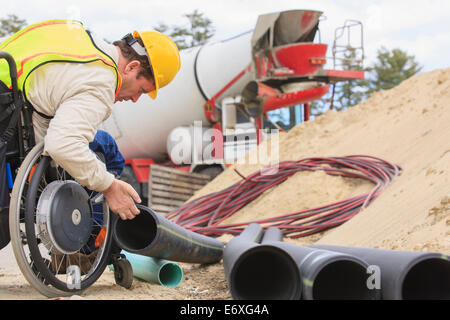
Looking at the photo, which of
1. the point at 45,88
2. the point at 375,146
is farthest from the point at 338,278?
the point at 375,146

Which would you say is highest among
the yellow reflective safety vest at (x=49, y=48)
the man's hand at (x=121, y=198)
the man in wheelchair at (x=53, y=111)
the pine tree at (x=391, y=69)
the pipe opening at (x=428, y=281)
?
the yellow reflective safety vest at (x=49, y=48)

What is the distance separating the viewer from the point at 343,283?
92.3 inches

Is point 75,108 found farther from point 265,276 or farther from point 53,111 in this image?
point 265,276

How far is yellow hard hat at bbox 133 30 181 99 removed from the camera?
10.1 ft

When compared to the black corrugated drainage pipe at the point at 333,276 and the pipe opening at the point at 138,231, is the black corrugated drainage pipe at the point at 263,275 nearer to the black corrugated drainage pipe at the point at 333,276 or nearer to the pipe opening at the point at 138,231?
the black corrugated drainage pipe at the point at 333,276

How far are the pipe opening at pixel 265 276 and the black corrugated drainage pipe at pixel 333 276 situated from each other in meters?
0.06

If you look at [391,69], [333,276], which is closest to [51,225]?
[333,276]

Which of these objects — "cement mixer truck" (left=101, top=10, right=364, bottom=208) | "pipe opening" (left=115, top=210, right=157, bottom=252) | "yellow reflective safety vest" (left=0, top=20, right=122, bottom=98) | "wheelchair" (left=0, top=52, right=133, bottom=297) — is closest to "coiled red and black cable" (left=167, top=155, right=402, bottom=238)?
"cement mixer truck" (left=101, top=10, right=364, bottom=208)

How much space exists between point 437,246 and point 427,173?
2536 mm

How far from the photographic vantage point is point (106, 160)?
363cm

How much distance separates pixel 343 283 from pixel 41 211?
62.0 inches

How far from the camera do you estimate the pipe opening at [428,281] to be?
86.7 inches

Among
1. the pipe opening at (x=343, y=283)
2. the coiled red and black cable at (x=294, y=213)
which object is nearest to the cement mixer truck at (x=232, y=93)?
the coiled red and black cable at (x=294, y=213)

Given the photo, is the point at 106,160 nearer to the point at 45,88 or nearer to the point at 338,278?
the point at 45,88
